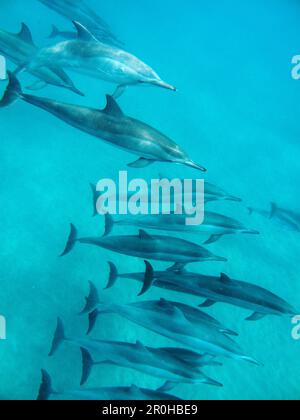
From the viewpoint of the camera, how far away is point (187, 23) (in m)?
51.6

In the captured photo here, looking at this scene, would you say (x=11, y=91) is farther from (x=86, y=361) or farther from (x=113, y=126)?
(x=86, y=361)

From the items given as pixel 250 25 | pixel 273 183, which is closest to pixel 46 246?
pixel 273 183

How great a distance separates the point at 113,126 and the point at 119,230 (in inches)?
174

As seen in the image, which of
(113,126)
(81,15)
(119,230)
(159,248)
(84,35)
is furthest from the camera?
(81,15)

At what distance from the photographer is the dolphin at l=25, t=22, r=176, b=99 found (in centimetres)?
390

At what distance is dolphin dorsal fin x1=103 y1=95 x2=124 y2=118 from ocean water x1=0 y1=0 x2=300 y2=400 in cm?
345

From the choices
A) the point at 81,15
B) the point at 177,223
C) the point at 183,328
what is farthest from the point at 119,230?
the point at 81,15

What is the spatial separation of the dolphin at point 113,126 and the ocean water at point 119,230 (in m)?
3.29

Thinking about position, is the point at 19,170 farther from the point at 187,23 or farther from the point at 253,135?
the point at 187,23

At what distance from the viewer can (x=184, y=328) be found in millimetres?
3783

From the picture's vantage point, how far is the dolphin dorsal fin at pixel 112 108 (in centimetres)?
344

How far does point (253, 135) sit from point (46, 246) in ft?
40.7

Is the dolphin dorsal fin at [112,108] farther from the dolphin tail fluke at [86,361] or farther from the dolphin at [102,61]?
the dolphin tail fluke at [86,361]

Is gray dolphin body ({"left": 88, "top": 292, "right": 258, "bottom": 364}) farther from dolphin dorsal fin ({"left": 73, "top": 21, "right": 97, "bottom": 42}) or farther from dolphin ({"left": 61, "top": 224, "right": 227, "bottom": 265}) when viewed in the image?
dolphin dorsal fin ({"left": 73, "top": 21, "right": 97, "bottom": 42})
